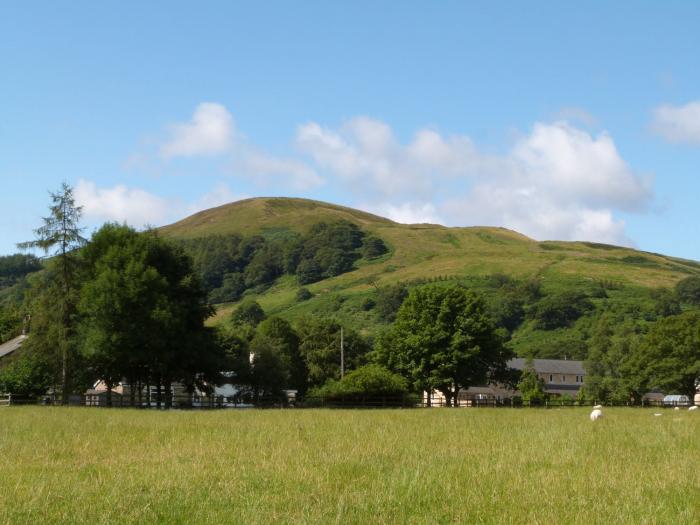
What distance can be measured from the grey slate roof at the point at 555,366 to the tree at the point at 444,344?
7123 centimetres

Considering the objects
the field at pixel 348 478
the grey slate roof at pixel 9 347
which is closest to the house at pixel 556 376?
the grey slate roof at pixel 9 347

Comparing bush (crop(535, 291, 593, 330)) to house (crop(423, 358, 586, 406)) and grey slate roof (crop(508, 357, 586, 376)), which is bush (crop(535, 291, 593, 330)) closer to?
house (crop(423, 358, 586, 406))

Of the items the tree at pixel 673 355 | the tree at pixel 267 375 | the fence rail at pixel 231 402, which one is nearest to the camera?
the fence rail at pixel 231 402

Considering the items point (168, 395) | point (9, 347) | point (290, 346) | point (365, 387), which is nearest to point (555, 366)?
point (290, 346)

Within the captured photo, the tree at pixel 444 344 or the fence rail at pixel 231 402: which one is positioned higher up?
the tree at pixel 444 344

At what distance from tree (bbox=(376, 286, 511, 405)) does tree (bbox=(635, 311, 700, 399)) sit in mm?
16259

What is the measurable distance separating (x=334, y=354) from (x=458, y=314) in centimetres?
3156

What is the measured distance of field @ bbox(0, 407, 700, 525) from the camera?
11.2 m

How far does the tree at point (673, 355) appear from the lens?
81.0 metres

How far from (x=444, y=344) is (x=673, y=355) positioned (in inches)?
974

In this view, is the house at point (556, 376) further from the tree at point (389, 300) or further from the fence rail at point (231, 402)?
the fence rail at point (231, 402)

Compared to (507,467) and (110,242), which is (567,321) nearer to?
(110,242)

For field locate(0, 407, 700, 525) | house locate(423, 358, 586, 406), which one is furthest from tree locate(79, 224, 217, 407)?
house locate(423, 358, 586, 406)

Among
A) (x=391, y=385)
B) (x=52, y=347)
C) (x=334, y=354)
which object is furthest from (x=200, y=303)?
(x=334, y=354)
